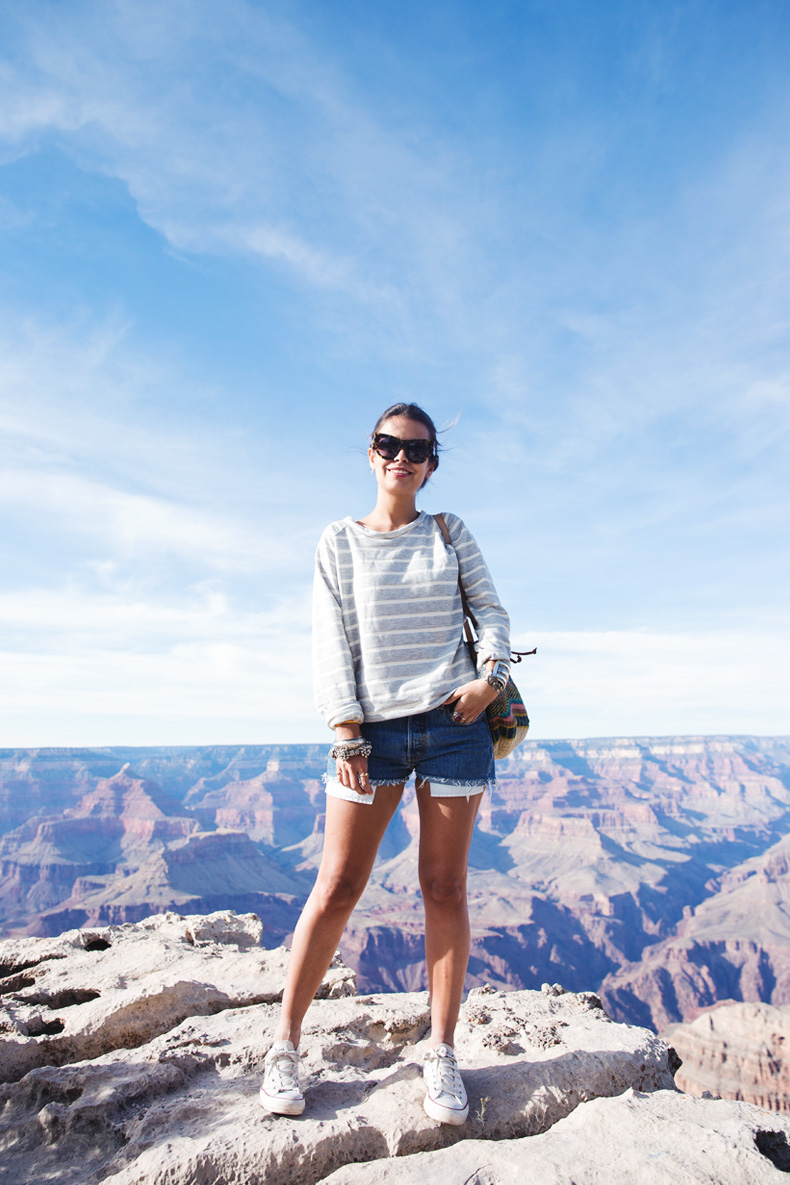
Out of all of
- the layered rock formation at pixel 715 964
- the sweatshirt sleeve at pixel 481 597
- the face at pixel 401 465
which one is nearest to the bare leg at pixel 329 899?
the sweatshirt sleeve at pixel 481 597

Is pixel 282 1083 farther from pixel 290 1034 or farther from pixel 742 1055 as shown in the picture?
pixel 742 1055

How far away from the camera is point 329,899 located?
220 cm

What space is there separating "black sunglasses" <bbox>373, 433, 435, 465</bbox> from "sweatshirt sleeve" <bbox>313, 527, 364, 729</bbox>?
40cm

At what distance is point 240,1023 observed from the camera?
3078mm

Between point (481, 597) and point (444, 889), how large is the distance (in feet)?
3.55

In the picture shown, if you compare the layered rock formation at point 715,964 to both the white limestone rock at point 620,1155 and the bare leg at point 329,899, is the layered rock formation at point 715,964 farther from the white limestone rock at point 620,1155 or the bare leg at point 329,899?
the bare leg at point 329,899

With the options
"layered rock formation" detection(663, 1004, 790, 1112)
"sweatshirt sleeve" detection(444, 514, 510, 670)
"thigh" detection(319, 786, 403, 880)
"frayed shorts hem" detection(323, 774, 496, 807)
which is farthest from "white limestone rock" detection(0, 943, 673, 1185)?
"layered rock formation" detection(663, 1004, 790, 1112)

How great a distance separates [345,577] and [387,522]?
0.31 meters

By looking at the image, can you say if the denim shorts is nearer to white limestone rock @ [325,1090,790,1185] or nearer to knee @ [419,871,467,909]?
knee @ [419,871,467,909]

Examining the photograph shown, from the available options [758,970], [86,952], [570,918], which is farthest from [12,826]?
[86,952]

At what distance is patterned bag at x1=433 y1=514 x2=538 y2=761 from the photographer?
2430mm

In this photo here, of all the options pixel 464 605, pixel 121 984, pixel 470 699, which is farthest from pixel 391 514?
pixel 121 984

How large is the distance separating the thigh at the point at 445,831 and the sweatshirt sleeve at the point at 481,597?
0.51m

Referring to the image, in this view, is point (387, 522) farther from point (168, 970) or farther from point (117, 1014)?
point (168, 970)
